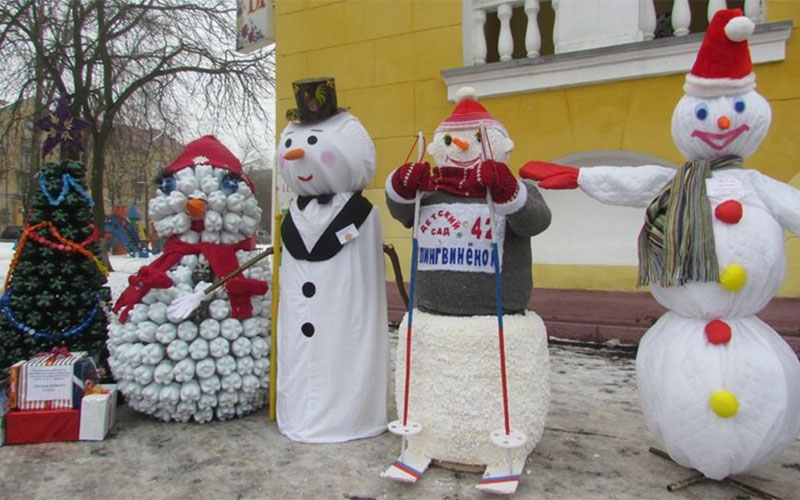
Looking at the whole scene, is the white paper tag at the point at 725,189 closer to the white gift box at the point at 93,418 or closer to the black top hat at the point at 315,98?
the black top hat at the point at 315,98

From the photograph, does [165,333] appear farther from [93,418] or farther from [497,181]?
[497,181]

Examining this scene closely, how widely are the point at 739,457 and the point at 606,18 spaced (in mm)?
4021

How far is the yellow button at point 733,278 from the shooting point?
238 centimetres

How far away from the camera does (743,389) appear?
237 cm

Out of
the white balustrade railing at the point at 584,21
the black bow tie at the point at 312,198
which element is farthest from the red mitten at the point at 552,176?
the white balustrade railing at the point at 584,21

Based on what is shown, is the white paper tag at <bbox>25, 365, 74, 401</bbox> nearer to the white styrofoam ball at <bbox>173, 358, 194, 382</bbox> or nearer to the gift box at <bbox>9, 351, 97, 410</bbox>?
the gift box at <bbox>9, 351, 97, 410</bbox>

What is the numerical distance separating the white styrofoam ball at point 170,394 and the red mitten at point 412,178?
1595 millimetres

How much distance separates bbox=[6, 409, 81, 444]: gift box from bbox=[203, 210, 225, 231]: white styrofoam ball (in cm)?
114

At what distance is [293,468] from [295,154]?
4.90 feet

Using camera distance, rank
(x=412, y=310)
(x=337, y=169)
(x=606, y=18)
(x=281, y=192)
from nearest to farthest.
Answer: (x=412, y=310) < (x=337, y=169) < (x=281, y=192) < (x=606, y=18)

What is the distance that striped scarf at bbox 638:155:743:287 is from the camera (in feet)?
7.99

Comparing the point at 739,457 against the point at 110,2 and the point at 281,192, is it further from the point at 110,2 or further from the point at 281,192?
the point at 110,2

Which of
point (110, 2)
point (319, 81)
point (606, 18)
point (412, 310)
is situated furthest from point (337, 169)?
point (110, 2)

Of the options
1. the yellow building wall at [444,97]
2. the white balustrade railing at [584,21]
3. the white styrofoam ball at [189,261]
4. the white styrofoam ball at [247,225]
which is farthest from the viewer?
the white balustrade railing at [584,21]
